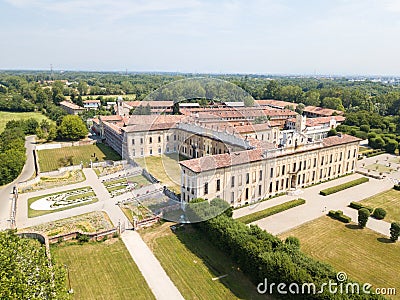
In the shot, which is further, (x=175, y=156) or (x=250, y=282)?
(x=175, y=156)

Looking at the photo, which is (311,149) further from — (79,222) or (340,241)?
(79,222)

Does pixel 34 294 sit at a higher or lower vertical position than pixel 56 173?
higher

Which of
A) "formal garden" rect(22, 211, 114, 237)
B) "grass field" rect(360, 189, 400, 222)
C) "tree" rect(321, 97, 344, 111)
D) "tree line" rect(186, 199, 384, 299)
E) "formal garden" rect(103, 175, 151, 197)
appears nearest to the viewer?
"tree line" rect(186, 199, 384, 299)

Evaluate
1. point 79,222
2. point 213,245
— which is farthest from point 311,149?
point 79,222

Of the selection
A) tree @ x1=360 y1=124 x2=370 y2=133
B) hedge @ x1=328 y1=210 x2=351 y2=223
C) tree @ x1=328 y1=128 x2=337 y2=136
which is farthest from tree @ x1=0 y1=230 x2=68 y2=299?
tree @ x1=360 y1=124 x2=370 y2=133

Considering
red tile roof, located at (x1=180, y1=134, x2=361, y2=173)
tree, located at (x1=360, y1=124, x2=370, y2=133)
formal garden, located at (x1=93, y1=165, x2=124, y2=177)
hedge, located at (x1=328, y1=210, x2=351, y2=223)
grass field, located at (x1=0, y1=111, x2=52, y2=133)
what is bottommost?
formal garden, located at (x1=93, y1=165, x2=124, y2=177)

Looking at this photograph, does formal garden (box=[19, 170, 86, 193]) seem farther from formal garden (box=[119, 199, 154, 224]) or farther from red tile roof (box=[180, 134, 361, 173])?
red tile roof (box=[180, 134, 361, 173])

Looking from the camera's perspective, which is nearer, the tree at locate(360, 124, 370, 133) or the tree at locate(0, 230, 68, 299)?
the tree at locate(0, 230, 68, 299)

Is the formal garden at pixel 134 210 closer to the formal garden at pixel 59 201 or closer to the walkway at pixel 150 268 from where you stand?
the walkway at pixel 150 268
